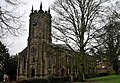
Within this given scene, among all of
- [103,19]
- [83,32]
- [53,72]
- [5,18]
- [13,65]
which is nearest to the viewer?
[5,18]

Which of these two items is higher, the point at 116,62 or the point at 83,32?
the point at 83,32

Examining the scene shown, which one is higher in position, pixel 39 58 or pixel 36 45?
pixel 36 45

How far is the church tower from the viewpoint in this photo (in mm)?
62219

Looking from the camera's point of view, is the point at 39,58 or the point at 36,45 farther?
the point at 36,45

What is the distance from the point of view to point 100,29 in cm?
2723

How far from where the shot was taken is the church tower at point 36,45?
62219 mm

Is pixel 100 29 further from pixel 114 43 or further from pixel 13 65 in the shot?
pixel 13 65

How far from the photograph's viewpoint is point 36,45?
6431 cm

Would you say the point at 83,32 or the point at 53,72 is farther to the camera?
the point at 53,72

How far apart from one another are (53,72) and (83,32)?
36825mm

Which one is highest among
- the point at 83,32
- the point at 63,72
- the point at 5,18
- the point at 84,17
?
the point at 84,17

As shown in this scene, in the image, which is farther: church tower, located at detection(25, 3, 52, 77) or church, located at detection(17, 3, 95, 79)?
church, located at detection(17, 3, 95, 79)

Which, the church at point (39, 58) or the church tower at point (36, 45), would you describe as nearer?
the church tower at point (36, 45)

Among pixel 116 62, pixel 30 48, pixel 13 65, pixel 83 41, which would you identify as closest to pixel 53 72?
pixel 30 48
